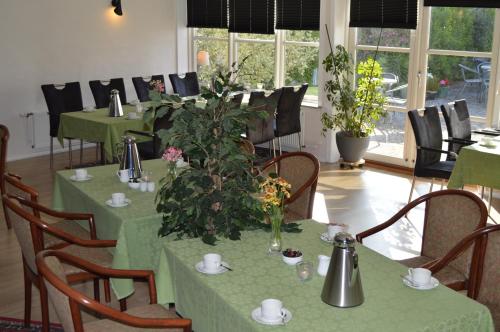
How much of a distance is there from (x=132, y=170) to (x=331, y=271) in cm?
217

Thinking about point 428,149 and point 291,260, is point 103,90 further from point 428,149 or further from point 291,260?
point 291,260

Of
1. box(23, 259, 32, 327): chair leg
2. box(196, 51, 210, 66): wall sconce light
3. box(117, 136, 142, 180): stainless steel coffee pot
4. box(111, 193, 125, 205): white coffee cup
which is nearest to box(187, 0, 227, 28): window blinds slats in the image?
box(196, 51, 210, 66): wall sconce light

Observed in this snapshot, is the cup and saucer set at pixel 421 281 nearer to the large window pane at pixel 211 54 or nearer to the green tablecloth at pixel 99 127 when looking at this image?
the green tablecloth at pixel 99 127

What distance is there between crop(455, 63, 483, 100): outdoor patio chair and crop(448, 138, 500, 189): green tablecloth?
6.01 feet

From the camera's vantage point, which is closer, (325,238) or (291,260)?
(291,260)

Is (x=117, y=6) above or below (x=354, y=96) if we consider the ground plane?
above

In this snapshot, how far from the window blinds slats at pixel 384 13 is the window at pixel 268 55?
2.35 ft

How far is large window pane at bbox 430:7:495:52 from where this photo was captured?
275 inches

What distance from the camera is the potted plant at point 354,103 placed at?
7566mm

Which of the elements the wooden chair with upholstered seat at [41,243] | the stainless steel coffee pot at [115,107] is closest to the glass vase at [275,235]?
the wooden chair with upholstered seat at [41,243]

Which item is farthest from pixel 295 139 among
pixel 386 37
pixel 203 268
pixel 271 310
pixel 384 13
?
pixel 271 310

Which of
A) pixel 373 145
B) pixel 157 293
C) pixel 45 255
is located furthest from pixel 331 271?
pixel 373 145

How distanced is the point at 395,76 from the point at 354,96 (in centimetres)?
57

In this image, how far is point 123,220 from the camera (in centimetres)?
358
